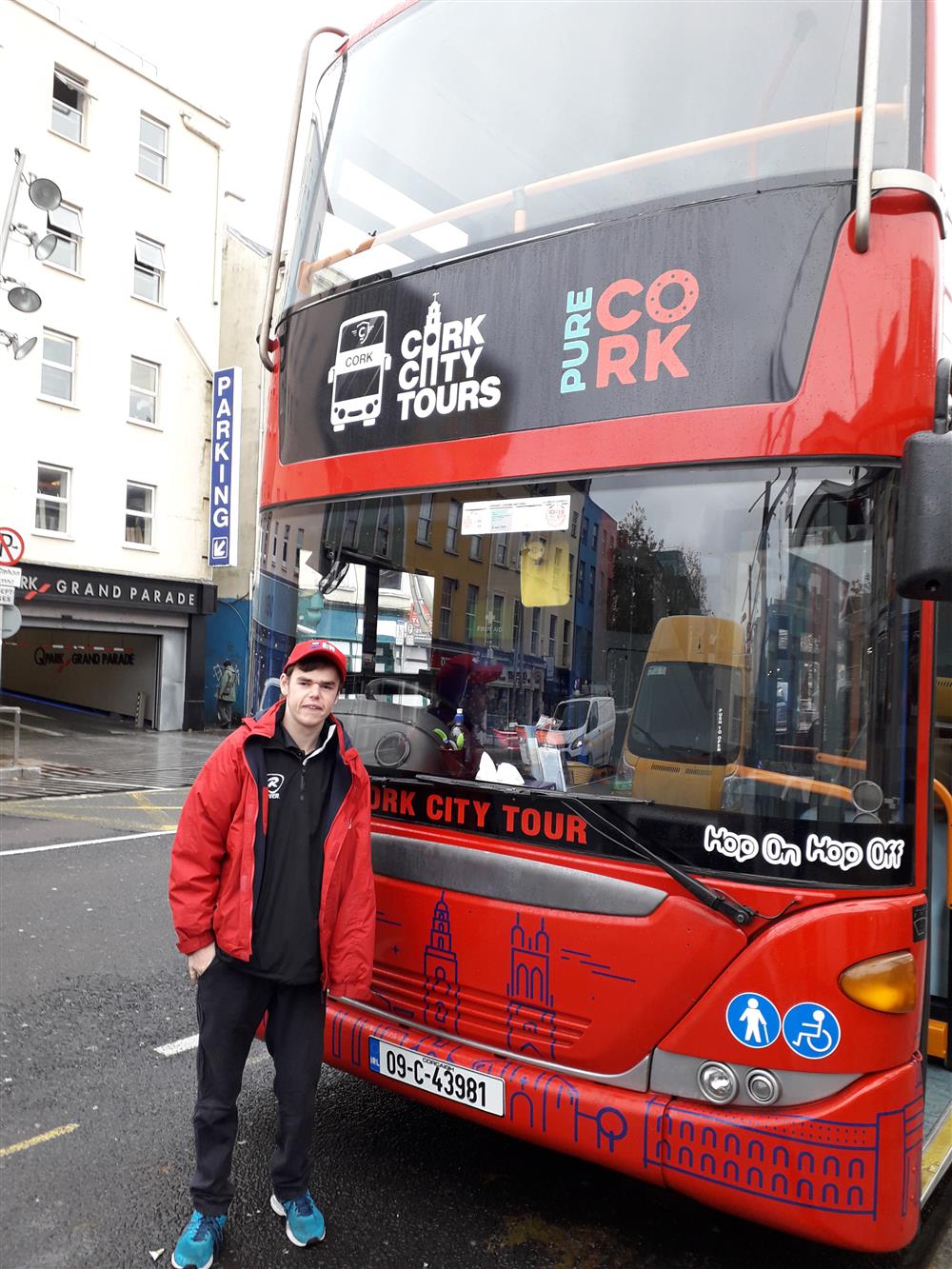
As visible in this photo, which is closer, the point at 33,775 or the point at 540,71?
the point at 540,71

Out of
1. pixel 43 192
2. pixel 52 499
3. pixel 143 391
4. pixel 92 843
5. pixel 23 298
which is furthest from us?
pixel 143 391

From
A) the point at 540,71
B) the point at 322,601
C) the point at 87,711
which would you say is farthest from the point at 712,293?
the point at 87,711

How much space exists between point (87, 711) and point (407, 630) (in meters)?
25.5

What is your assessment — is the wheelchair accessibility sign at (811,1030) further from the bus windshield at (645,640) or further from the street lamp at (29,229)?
the street lamp at (29,229)

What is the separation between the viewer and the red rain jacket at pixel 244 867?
2984 mm

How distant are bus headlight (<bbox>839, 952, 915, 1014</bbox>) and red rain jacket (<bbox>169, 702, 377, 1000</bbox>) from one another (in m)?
1.36

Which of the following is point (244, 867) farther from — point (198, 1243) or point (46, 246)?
point (46, 246)

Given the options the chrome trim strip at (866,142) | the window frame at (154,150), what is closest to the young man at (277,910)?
the chrome trim strip at (866,142)

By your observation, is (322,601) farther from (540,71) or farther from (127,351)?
(127,351)

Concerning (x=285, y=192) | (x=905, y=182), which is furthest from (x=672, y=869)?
(x=285, y=192)

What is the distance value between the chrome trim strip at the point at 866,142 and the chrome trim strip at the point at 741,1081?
221 cm

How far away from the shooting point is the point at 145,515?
24.2m

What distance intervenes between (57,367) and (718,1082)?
22.8 m

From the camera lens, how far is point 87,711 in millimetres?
27141
